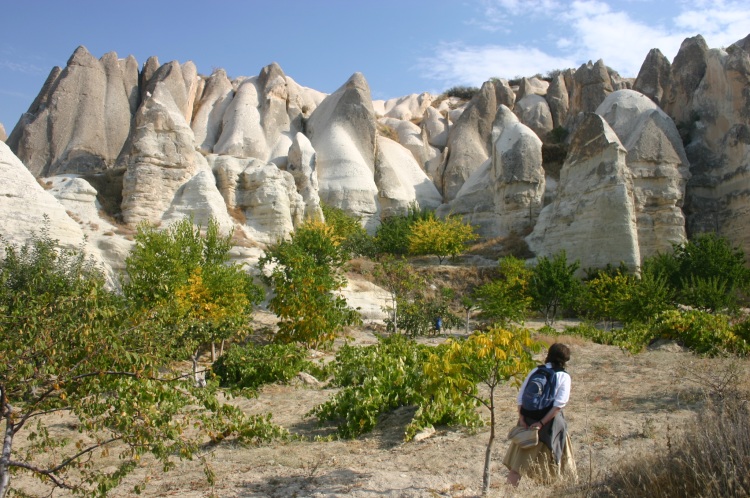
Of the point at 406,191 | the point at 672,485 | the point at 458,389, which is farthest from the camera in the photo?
the point at 406,191

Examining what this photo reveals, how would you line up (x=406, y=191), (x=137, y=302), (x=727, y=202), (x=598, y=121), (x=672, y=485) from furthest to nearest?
1. (x=406, y=191)
2. (x=727, y=202)
3. (x=598, y=121)
4. (x=137, y=302)
5. (x=672, y=485)

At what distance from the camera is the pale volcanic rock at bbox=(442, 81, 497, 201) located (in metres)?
32.7

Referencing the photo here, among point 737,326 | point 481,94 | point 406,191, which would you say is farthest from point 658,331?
point 481,94

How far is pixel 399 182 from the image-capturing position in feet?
102

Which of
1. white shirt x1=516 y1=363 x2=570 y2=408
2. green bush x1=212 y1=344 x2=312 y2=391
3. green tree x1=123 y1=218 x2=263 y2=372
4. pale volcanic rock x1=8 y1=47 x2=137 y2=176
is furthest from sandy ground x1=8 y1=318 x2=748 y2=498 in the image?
pale volcanic rock x1=8 y1=47 x2=137 y2=176

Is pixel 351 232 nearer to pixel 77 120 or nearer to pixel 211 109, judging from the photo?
pixel 211 109

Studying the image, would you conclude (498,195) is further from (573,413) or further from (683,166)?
(573,413)

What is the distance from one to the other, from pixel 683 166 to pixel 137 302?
69.1ft

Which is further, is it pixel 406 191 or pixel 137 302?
pixel 406 191

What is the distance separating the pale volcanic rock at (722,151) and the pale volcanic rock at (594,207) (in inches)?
209

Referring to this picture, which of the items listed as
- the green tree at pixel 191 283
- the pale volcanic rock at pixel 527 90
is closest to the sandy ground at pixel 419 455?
the green tree at pixel 191 283

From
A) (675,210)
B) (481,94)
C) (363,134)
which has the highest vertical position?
(481,94)

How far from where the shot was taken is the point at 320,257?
15344 millimetres

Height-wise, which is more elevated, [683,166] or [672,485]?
[683,166]
